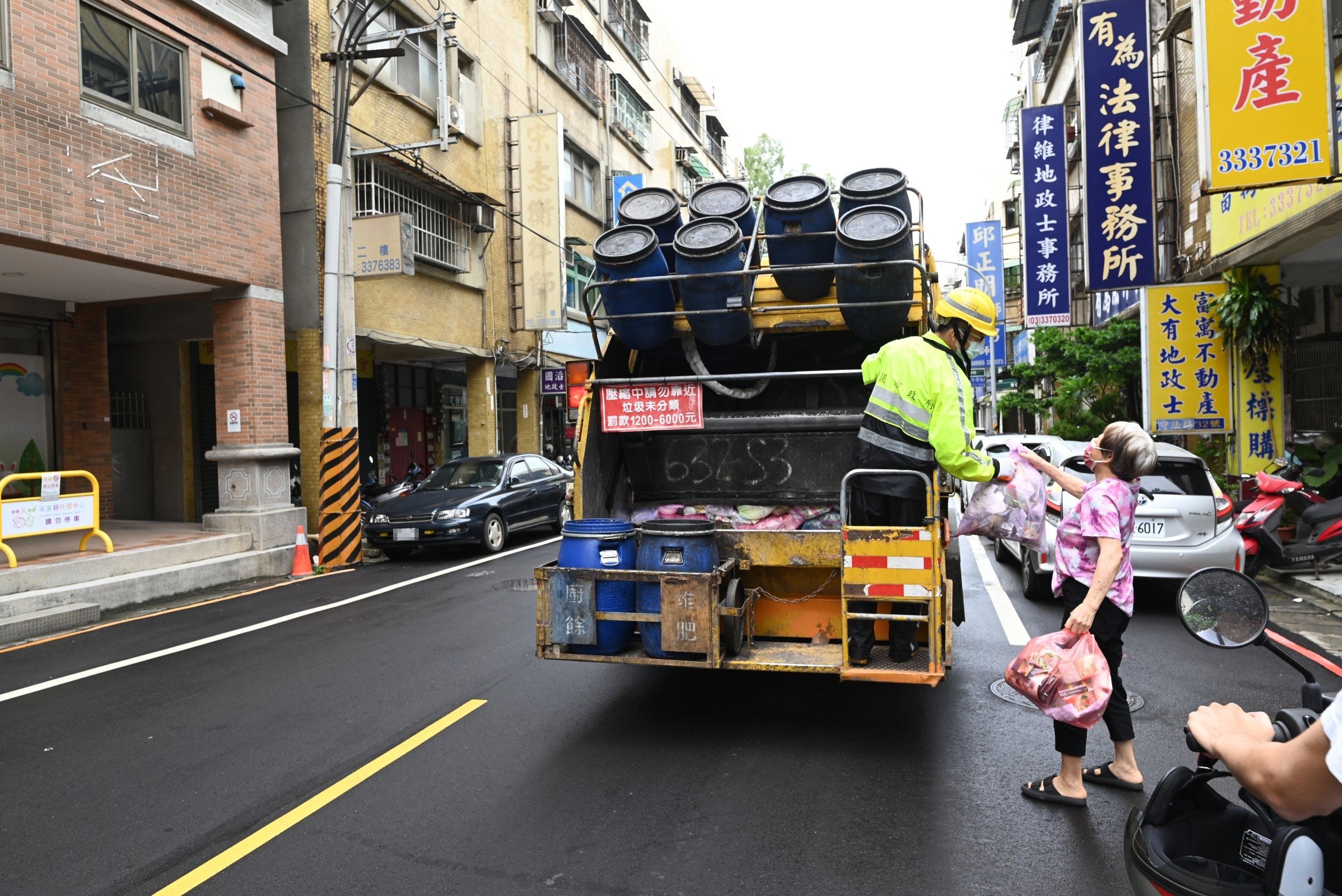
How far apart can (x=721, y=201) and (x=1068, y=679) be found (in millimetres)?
3841

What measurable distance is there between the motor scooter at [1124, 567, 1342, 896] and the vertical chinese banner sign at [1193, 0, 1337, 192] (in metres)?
7.30

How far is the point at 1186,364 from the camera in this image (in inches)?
485

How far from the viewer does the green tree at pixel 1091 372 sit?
650 inches

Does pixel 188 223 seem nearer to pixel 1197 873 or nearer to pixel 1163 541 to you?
pixel 1163 541

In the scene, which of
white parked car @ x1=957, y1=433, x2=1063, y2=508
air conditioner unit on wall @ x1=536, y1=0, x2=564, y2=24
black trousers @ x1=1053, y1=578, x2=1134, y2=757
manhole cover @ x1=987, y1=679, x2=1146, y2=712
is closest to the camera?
black trousers @ x1=1053, y1=578, x2=1134, y2=757

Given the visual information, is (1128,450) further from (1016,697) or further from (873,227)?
(1016,697)

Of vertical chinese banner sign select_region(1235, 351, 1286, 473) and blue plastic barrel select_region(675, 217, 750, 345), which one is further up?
blue plastic barrel select_region(675, 217, 750, 345)

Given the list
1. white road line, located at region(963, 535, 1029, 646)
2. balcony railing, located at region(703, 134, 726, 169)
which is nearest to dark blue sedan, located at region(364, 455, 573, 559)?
white road line, located at region(963, 535, 1029, 646)

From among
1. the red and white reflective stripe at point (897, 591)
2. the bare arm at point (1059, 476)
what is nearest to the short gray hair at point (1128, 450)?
the bare arm at point (1059, 476)

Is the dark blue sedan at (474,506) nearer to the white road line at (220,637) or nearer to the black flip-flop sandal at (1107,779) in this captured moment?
the white road line at (220,637)

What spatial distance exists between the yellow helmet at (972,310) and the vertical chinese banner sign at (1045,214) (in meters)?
14.2

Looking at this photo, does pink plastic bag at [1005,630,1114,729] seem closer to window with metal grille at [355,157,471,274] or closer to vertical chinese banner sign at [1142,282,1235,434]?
vertical chinese banner sign at [1142,282,1235,434]

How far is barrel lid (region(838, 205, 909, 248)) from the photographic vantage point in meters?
5.24

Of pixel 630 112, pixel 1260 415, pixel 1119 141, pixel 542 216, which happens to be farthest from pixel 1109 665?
pixel 630 112
